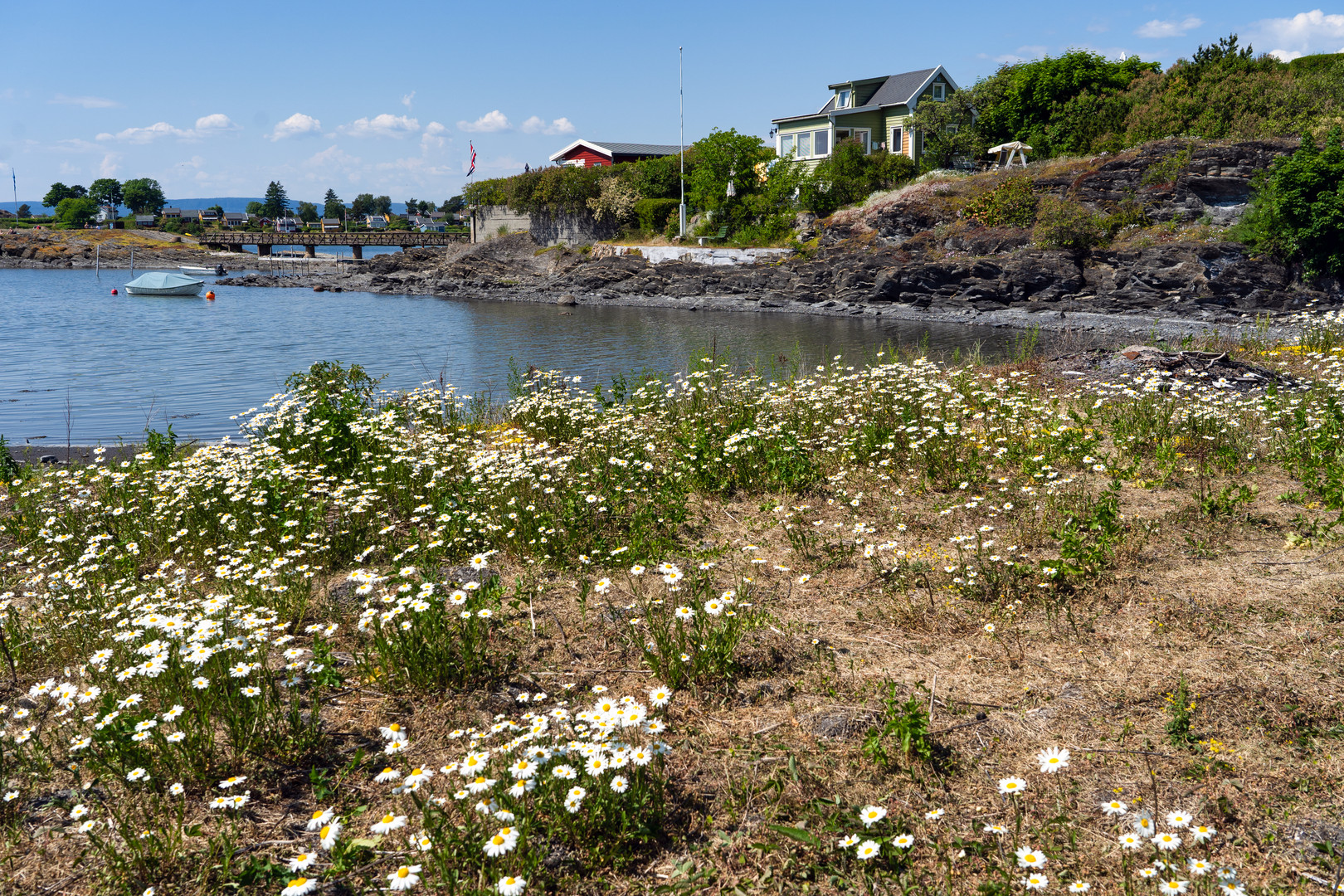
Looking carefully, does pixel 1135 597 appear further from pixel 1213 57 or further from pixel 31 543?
pixel 1213 57

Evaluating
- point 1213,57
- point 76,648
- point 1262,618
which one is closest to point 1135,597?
point 1262,618

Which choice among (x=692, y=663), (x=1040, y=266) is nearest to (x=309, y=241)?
(x=1040, y=266)

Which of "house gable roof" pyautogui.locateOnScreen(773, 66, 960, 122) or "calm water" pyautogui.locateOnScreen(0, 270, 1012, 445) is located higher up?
"house gable roof" pyautogui.locateOnScreen(773, 66, 960, 122)

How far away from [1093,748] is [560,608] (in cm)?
312

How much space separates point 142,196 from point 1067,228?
16687cm

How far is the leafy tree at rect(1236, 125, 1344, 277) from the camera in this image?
2506 centimetres

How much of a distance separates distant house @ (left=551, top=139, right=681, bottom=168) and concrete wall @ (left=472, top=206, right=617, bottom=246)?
24.7ft

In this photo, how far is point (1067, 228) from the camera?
3291 cm

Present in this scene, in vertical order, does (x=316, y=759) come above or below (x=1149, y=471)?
below

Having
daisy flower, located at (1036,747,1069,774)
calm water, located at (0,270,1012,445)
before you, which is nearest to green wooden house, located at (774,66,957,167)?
calm water, located at (0,270,1012,445)

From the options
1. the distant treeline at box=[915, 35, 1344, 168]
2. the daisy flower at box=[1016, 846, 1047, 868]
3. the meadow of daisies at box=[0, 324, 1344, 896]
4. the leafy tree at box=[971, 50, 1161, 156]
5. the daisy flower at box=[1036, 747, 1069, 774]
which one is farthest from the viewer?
the leafy tree at box=[971, 50, 1161, 156]

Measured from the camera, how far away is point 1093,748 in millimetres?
3590

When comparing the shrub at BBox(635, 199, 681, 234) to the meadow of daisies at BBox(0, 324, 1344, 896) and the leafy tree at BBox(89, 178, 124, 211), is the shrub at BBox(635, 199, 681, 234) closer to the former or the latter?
the meadow of daisies at BBox(0, 324, 1344, 896)

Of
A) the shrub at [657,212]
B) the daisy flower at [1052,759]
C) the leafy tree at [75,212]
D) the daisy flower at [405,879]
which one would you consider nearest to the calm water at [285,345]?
the daisy flower at [1052,759]
